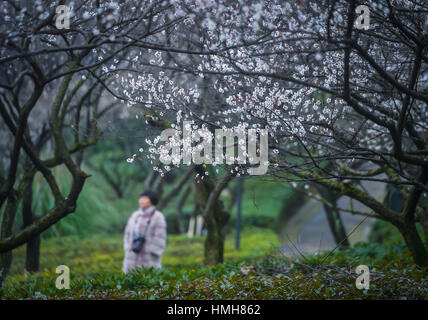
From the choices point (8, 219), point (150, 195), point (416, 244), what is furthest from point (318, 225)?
point (8, 219)

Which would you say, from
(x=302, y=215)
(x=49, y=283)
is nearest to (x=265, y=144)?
(x=49, y=283)

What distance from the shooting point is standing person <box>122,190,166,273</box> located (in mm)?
6855

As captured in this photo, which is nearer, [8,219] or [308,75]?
[308,75]

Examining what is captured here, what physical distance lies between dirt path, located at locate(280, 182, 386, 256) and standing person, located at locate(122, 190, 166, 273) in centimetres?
483

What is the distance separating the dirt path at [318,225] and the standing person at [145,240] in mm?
4834

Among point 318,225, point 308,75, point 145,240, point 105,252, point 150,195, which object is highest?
point 308,75

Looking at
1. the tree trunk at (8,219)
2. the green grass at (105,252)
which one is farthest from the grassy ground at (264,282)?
the green grass at (105,252)

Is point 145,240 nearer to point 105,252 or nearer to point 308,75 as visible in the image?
point 308,75

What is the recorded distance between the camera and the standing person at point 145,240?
686cm

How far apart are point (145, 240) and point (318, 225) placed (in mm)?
9530

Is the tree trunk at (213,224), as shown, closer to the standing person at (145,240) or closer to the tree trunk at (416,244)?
the standing person at (145,240)

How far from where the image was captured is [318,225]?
1536 cm

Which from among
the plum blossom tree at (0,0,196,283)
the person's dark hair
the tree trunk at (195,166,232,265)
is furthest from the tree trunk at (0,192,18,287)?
the tree trunk at (195,166,232,265)
